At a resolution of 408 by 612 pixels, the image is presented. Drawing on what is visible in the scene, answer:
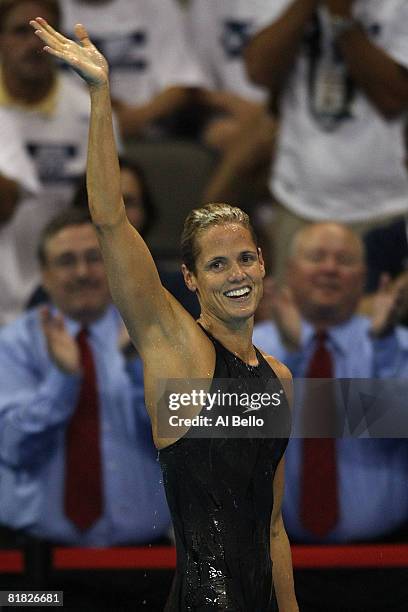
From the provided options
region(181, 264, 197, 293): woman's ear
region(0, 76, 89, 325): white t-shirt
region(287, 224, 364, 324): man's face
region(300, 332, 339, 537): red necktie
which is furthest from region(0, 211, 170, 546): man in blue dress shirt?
region(181, 264, 197, 293): woman's ear

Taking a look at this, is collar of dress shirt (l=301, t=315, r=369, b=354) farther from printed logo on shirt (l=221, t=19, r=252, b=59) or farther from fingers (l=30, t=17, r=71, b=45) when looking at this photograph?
fingers (l=30, t=17, r=71, b=45)

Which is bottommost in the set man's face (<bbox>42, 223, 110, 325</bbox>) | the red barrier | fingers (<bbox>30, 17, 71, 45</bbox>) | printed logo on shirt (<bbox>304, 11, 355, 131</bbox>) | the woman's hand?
the red barrier

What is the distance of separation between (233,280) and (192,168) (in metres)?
1.65

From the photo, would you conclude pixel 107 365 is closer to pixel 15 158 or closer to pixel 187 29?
pixel 15 158

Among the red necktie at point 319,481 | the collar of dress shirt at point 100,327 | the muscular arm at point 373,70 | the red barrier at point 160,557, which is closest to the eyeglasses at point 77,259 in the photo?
the collar of dress shirt at point 100,327

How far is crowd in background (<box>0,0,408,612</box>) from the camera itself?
11.8 ft

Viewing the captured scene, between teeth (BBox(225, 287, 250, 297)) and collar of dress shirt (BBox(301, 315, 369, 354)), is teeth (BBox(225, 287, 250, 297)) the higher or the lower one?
the higher one

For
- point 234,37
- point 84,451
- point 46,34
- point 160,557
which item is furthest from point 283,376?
point 234,37

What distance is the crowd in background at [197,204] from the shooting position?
359 cm

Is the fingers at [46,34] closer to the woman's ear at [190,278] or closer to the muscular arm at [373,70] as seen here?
the woman's ear at [190,278]

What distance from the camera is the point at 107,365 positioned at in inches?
151

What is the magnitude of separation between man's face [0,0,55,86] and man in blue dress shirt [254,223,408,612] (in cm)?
111

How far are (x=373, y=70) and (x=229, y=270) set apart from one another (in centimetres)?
175

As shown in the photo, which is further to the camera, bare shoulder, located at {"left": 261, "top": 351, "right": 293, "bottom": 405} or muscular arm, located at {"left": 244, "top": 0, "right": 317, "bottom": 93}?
muscular arm, located at {"left": 244, "top": 0, "right": 317, "bottom": 93}
